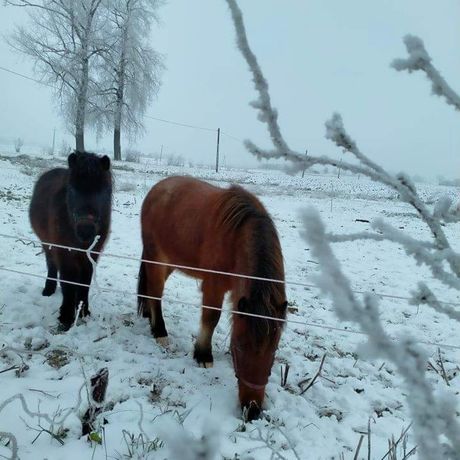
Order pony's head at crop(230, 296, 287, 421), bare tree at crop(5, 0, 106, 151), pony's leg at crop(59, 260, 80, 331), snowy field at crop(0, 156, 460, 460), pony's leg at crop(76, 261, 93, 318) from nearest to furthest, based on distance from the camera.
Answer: snowy field at crop(0, 156, 460, 460) → pony's head at crop(230, 296, 287, 421) → pony's leg at crop(59, 260, 80, 331) → pony's leg at crop(76, 261, 93, 318) → bare tree at crop(5, 0, 106, 151)

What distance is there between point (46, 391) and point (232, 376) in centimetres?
141

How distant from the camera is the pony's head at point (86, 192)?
3.48 metres

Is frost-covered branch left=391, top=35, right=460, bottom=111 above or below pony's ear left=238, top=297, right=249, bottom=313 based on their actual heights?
above

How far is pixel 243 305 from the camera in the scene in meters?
2.53

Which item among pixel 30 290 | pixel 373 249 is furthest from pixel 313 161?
pixel 373 249

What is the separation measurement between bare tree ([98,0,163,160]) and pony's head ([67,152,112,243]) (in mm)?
20162

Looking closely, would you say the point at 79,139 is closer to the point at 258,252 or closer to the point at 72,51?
the point at 72,51

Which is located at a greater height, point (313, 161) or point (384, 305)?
point (313, 161)

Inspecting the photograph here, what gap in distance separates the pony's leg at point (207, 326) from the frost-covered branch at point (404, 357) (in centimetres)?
265

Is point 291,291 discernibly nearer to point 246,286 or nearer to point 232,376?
point 232,376

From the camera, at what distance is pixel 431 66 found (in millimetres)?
762

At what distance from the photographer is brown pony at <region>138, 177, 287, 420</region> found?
→ 2574 millimetres

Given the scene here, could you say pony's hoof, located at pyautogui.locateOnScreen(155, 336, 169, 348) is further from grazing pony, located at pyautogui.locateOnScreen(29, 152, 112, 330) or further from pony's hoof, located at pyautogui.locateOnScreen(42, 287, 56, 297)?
pony's hoof, located at pyautogui.locateOnScreen(42, 287, 56, 297)

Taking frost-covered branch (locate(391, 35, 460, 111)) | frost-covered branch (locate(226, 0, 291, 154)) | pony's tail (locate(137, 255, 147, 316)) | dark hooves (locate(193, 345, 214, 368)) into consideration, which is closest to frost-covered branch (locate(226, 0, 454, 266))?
frost-covered branch (locate(226, 0, 291, 154))
